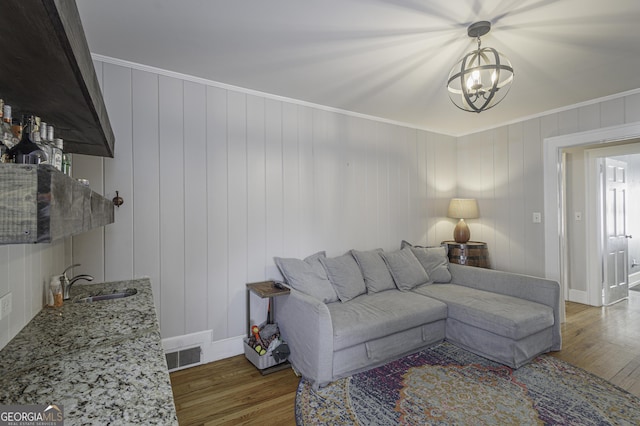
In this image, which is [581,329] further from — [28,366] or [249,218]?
[28,366]

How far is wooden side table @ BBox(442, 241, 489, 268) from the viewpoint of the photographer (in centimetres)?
394

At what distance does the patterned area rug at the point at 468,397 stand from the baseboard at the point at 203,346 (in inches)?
31.0

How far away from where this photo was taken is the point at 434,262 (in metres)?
3.66

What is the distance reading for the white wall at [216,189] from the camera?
2428 millimetres

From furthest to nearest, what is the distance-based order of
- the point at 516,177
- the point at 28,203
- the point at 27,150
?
the point at 516,177
the point at 27,150
the point at 28,203

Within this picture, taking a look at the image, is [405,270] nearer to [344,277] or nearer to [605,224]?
[344,277]

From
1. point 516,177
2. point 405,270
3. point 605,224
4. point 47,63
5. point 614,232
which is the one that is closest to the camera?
point 47,63

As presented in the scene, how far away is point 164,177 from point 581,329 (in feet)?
14.5

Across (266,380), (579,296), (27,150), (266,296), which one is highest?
(27,150)

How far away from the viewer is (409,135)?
4.13m

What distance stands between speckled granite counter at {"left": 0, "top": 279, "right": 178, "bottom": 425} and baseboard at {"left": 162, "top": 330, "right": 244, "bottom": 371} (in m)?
1.14

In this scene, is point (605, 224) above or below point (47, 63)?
below

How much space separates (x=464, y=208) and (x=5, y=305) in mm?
4360

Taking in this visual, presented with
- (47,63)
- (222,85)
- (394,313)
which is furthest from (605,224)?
(47,63)
